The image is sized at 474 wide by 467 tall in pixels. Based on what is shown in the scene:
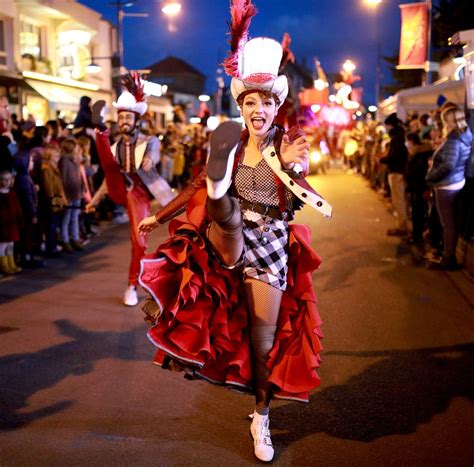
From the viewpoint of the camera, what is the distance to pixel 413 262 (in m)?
9.44

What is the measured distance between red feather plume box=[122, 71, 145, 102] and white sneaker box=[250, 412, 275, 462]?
4.10 metres

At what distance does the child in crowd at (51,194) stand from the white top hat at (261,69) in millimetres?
6700

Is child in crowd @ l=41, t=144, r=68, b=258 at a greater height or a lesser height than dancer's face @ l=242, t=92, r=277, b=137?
lesser

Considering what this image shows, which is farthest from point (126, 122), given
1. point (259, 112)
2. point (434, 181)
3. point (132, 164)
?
point (434, 181)

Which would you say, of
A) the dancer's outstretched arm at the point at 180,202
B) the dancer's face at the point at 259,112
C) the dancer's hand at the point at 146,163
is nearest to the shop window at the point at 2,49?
the dancer's hand at the point at 146,163

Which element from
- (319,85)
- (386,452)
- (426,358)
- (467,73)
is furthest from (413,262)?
(319,85)

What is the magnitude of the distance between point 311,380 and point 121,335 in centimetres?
262

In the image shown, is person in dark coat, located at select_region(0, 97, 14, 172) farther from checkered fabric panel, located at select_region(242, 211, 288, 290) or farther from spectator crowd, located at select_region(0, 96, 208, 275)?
checkered fabric panel, located at select_region(242, 211, 288, 290)

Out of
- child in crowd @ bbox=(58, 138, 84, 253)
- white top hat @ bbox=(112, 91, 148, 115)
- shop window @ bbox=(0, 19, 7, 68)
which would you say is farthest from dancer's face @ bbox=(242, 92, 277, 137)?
shop window @ bbox=(0, 19, 7, 68)

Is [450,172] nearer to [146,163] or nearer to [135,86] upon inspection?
[146,163]

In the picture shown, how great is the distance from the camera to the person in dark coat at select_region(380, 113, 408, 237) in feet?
38.3

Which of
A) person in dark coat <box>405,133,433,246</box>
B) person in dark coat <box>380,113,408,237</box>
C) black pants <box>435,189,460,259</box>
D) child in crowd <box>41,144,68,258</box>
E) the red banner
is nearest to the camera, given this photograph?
black pants <box>435,189,460,259</box>

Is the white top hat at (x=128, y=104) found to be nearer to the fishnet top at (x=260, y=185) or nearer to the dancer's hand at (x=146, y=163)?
the dancer's hand at (x=146, y=163)

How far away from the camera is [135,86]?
6.82 metres
